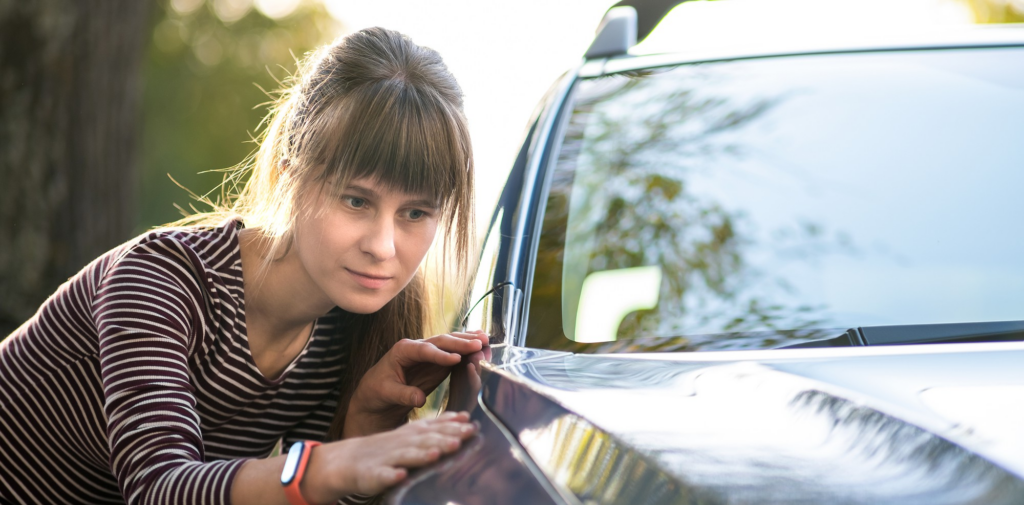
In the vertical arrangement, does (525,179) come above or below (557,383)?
above

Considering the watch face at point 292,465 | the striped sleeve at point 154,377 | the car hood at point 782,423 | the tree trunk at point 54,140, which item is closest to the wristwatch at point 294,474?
the watch face at point 292,465

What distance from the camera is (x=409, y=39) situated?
5.46 ft

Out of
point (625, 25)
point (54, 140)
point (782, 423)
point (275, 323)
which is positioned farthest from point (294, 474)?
point (54, 140)

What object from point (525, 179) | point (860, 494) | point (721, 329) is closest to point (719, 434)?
point (860, 494)

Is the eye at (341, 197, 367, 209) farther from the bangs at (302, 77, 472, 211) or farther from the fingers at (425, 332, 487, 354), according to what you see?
the fingers at (425, 332, 487, 354)

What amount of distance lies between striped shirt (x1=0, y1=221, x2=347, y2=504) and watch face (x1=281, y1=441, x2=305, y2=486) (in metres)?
0.22

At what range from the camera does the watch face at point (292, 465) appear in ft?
3.44

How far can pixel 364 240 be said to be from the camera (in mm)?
1390

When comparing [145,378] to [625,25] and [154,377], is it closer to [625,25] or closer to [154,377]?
[154,377]

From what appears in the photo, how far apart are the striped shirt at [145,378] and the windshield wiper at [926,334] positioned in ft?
2.81

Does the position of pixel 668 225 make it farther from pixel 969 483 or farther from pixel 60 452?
pixel 60 452

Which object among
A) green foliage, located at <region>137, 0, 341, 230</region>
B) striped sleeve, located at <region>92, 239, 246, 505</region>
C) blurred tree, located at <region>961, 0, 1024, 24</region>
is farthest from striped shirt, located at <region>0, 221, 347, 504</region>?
green foliage, located at <region>137, 0, 341, 230</region>

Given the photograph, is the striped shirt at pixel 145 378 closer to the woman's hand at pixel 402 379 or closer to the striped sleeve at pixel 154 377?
the striped sleeve at pixel 154 377

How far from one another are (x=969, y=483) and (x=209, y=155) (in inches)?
763
